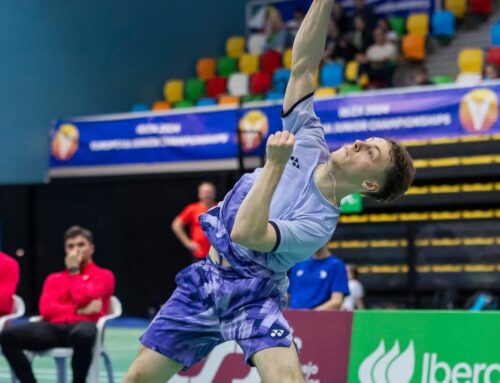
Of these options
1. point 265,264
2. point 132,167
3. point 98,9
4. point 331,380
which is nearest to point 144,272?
point 132,167

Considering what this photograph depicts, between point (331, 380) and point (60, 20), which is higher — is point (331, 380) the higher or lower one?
the lower one

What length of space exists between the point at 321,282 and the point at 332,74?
801cm

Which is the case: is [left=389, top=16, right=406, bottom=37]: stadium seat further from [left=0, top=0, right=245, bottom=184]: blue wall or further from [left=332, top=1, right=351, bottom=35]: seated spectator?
[left=0, top=0, right=245, bottom=184]: blue wall

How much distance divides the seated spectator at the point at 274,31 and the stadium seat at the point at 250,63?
36cm

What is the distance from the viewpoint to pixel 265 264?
16.0ft

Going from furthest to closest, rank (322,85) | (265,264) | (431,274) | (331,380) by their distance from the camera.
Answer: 1. (322,85)
2. (431,274)
3. (331,380)
4. (265,264)

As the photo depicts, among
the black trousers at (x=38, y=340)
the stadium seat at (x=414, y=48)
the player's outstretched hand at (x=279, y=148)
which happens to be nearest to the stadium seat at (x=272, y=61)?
the stadium seat at (x=414, y=48)

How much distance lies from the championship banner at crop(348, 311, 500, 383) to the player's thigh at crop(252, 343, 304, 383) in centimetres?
230

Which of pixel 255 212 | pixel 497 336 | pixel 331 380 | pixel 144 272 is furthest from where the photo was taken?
pixel 144 272

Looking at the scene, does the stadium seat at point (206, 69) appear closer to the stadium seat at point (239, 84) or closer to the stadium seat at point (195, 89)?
the stadium seat at point (195, 89)

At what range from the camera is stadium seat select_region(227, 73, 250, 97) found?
1825 cm

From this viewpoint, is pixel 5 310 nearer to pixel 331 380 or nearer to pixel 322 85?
pixel 331 380

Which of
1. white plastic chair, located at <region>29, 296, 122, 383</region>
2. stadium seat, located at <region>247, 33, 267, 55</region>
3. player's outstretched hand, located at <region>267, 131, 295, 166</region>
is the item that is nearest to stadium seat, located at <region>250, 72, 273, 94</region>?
stadium seat, located at <region>247, 33, 267, 55</region>

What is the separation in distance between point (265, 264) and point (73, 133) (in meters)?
11.9
